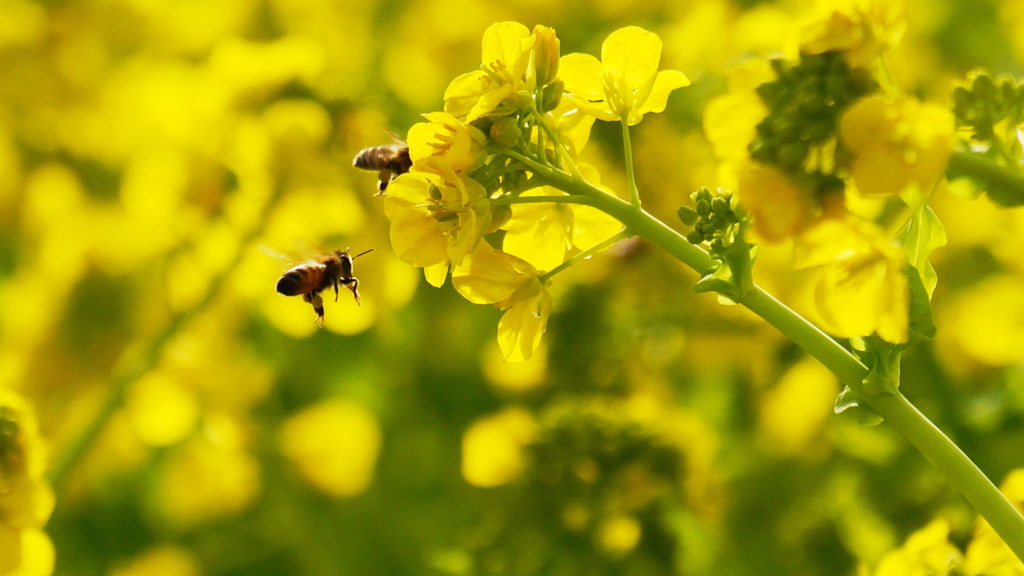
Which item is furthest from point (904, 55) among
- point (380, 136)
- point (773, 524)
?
point (380, 136)

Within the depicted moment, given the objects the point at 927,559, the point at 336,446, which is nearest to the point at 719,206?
the point at 927,559

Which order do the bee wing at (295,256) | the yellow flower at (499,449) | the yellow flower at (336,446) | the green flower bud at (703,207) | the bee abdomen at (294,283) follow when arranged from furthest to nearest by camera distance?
the yellow flower at (336,446) → the yellow flower at (499,449) → the bee wing at (295,256) → the bee abdomen at (294,283) → the green flower bud at (703,207)

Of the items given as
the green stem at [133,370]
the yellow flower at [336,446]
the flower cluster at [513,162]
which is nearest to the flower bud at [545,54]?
the flower cluster at [513,162]

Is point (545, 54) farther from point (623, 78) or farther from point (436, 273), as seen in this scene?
point (436, 273)

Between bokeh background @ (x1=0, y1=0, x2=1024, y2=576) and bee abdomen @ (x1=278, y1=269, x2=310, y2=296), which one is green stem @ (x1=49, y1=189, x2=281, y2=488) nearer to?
bokeh background @ (x1=0, y1=0, x2=1024, y2=576)

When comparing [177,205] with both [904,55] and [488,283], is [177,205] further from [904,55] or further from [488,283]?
[904,55]

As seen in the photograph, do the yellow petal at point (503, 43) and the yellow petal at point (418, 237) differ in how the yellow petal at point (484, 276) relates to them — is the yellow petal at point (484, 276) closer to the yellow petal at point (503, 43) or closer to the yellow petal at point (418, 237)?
the yellow petal at point (418, 237)
